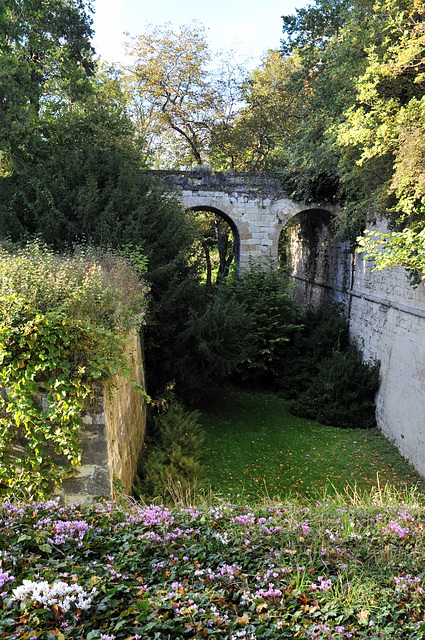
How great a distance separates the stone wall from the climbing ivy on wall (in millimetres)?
4944

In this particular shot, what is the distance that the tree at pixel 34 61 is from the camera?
959cm

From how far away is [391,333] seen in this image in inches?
380

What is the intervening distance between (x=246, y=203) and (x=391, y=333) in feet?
21.9

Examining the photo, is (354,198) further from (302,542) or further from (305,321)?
(302,542)

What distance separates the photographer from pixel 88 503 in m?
3.79

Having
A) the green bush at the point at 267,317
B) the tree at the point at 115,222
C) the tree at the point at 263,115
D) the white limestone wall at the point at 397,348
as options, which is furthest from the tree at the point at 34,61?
the white limestone wall at the point at 397,348

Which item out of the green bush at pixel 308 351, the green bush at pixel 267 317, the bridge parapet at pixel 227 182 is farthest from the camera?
the bridge parapet at pixel 227 182

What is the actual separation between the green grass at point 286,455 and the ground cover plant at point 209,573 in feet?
9.46

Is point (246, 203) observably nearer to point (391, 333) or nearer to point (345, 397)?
point (391, 333)

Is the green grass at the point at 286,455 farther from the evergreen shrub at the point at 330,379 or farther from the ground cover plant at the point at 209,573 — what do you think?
the ground cover plant at the point at 209,573

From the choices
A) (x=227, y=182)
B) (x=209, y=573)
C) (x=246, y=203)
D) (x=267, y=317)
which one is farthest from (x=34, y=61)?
(x=209, y=573)

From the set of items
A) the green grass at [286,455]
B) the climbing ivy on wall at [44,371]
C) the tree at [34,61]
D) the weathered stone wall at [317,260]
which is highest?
the tree at [34,61]

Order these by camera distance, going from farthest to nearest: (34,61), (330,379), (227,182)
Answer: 1. (227,182)
2. (34,61)
3. (330,379)

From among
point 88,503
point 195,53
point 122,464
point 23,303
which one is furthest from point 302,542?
point 195,53
